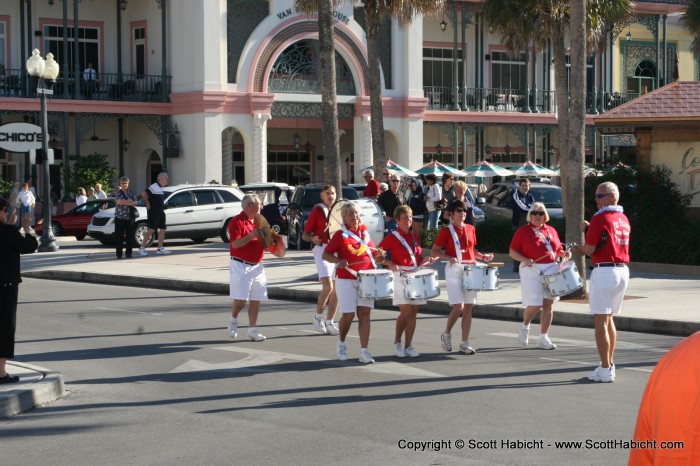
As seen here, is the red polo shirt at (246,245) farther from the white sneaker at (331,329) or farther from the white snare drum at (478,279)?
the white snare drum at (478,279)

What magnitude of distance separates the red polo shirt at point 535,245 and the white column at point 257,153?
28.2m

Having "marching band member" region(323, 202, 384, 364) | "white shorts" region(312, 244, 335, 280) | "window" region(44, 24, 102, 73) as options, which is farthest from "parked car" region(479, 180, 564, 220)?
"marching band member" region(323, 202, 384, 364)

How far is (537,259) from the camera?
1277 cm

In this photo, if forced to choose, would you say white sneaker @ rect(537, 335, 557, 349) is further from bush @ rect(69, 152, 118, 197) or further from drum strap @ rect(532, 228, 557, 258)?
bush @ rect(69, 152, 118, 197)

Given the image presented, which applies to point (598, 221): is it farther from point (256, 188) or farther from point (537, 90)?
point (537, 90)

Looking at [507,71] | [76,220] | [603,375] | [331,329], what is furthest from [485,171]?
[603,375]

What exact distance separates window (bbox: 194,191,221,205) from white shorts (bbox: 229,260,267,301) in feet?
56.9

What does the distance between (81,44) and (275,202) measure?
1355cm

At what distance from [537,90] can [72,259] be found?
2759 cm

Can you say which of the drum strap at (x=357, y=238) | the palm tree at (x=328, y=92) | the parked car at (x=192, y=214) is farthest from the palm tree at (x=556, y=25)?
the drum strap at (x=357, y=238)

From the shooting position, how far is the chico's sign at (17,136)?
30.0 metres

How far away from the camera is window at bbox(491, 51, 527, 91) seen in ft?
161

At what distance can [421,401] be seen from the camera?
9820 millimetres

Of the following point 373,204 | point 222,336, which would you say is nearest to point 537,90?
point 373,204
